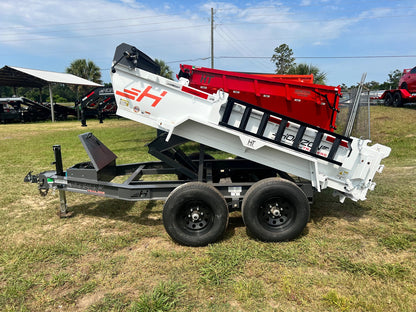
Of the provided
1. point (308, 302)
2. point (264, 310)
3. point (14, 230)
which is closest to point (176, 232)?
point (264, 310)

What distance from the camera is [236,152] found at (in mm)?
3910

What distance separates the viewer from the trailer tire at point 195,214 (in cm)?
360

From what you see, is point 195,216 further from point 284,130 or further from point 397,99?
point 397,99

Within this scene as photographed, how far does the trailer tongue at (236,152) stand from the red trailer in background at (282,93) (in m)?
2.98

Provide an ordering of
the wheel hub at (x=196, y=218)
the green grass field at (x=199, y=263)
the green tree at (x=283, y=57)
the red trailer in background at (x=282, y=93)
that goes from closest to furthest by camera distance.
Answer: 1. the green grass field at (x=199, y=263)
2. the wheel hub at (x=196, y=218)
3. the red trailer in background at (x=282, y=93)
4. the green tree at (x=283, y=57)

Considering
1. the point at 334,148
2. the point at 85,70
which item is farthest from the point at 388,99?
the point at 85,70

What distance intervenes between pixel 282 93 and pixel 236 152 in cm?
353

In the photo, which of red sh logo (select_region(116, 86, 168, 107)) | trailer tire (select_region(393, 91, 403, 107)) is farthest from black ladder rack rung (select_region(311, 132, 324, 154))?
trailer tire (select_region(393, 91, 403, 107))

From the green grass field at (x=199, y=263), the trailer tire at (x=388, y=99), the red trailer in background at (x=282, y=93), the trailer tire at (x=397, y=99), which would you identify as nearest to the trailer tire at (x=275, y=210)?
the green grass field at (x=199, y=263)

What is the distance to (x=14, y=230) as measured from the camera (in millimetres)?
4289

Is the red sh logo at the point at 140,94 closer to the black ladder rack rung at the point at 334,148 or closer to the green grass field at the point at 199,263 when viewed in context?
the green grass field at the point at 199,263

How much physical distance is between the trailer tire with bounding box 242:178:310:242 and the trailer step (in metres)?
0.55

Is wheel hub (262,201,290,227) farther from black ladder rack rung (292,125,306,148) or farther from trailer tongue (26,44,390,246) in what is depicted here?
black ladder rack rung (292,125,306,148)

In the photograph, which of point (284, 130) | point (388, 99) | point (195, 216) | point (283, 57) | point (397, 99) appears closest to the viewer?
point (195, 216)
